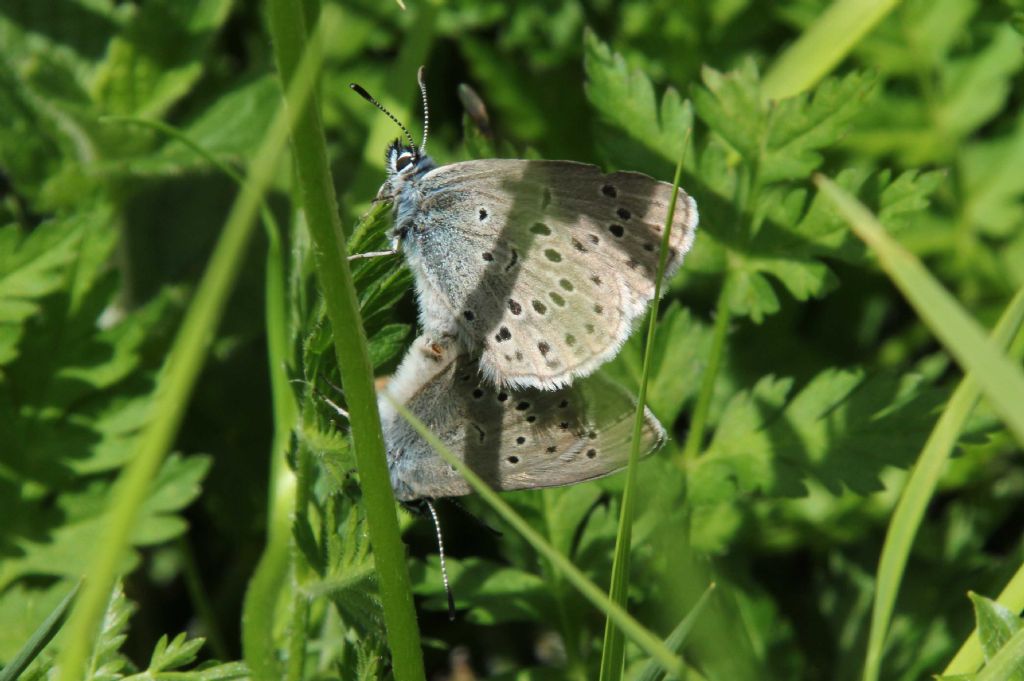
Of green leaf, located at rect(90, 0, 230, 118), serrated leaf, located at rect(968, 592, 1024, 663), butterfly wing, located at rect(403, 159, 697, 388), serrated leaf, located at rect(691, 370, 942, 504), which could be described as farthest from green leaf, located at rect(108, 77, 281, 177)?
serrated leaf, located at rect(968, 592, 1024, 663)

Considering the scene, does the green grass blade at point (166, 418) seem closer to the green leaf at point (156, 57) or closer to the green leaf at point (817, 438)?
the green leaf at point (817, 438)

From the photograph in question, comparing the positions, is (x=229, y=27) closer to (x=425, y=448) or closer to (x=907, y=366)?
(x=425, y=448)

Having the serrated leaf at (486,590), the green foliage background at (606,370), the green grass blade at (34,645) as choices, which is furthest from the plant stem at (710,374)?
the green grass blade at (34,645)

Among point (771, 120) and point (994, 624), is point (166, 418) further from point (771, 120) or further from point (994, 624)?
point (771, 120)

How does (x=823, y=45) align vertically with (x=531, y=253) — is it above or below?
above

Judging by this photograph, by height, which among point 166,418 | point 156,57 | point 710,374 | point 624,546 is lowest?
point 624,546

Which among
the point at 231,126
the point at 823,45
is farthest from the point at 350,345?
the point at 231,126

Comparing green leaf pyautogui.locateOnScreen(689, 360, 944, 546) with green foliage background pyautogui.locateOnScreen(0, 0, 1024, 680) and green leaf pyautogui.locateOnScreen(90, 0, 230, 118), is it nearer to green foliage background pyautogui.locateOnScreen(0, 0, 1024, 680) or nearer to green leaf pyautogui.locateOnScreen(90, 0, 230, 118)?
green foliage background pyautogui.locateOnScreen(0, 0, 1024, 680)
